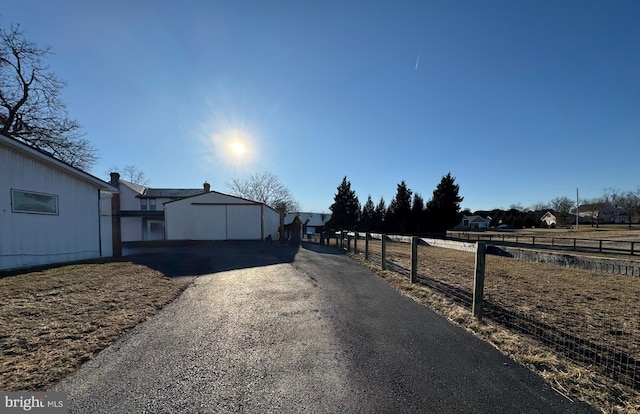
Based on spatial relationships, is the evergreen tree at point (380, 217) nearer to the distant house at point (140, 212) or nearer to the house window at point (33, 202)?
the distant house at point (140, 212)

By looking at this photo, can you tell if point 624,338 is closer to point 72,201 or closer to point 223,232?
point 72,201

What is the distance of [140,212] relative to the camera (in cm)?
2591

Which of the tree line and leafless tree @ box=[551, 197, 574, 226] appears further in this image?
leafless tree @ box=[551, 197, 574, 226]

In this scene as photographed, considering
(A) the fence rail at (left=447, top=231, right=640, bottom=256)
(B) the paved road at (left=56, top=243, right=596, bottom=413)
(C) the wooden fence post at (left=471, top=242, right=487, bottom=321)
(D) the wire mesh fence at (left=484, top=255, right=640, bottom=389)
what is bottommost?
(A) the fence rail at (left=447, top=231, right=640, bottom=256)

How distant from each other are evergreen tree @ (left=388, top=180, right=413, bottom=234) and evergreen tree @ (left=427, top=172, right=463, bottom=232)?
2.77 meters

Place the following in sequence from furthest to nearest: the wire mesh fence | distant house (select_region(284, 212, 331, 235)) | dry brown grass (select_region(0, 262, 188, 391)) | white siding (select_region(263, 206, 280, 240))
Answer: distant house (select_region(284, 212, 331, 235)) → white siding (select_region(263, 206, 280, 240)) → the wire mesh fence → dry brown grass (select_region(0, 262, 188, 391))

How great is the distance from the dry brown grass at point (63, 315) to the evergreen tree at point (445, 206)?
32.2 m

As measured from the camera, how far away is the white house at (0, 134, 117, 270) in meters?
8.05

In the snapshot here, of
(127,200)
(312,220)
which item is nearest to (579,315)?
(127,200)

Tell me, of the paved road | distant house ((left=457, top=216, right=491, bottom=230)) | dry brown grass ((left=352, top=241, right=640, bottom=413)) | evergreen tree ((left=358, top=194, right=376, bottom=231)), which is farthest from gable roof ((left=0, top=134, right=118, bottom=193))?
distant house ((left=457, top=216, right=491, bottom=230))

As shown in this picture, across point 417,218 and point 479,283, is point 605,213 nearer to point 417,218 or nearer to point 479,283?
point 417,218

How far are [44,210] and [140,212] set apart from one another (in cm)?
1845

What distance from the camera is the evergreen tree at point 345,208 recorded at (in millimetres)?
32500

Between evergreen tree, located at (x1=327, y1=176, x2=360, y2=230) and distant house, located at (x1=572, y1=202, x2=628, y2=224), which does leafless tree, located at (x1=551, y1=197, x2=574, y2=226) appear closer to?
distant house, located at (x1=572, y1=202, x2=628, y2=224)
